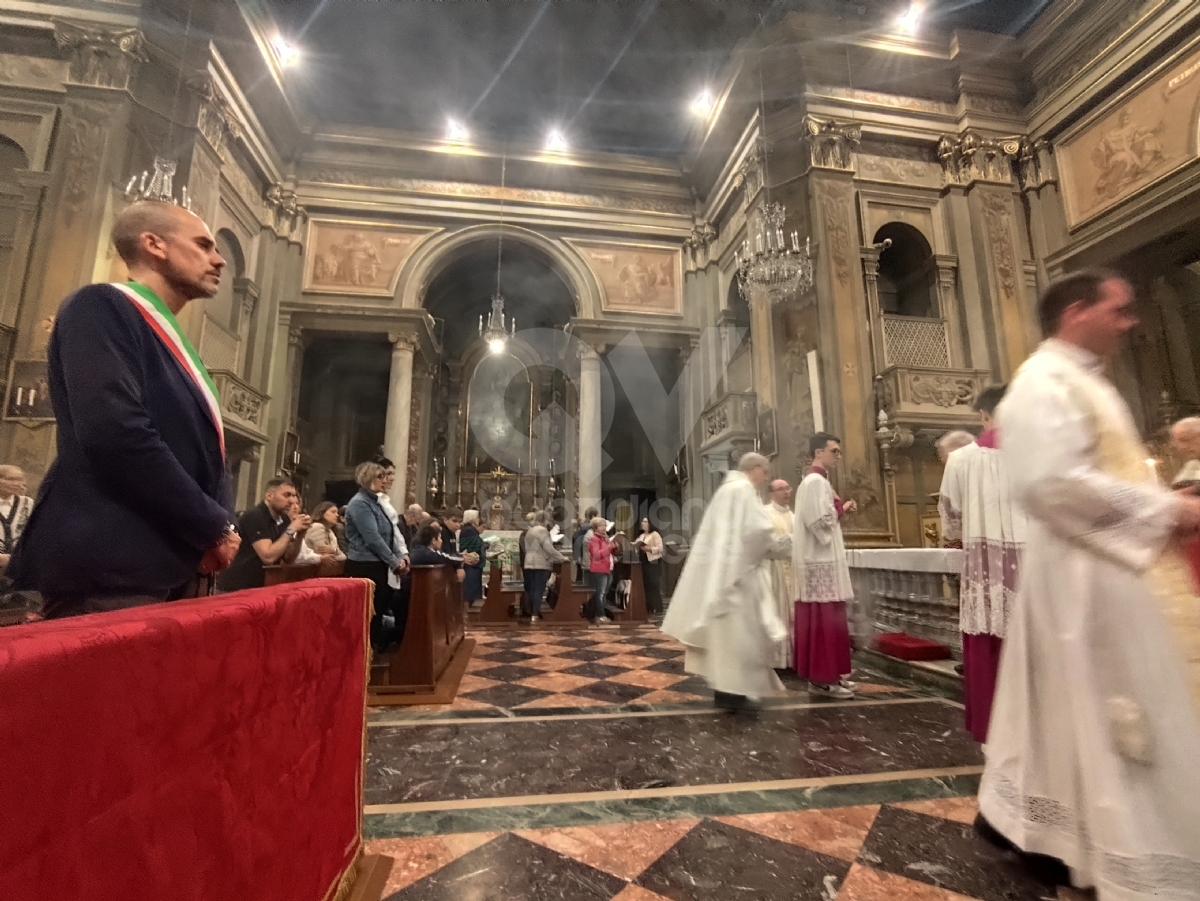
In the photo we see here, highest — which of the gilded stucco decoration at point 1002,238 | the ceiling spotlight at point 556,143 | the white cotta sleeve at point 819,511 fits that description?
the ceiling spotlight at point 556,143

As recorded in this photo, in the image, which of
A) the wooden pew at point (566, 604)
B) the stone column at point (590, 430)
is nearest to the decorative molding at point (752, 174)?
the stone column at point (590, 430)

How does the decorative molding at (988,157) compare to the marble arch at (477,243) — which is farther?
the marble arch at (477,243)

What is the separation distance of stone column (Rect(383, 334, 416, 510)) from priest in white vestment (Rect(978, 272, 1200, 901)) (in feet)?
35.6

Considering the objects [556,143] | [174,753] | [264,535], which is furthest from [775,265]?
[174,753]

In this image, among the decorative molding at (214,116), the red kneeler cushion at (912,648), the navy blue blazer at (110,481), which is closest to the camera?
the navy blue blazer at (110,481)

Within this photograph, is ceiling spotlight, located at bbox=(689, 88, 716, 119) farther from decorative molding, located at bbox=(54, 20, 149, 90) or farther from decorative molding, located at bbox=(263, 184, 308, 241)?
decorative molding, located at bbox=(54, 20, 149, 90)

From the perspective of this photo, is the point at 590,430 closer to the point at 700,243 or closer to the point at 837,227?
the point at 700,243

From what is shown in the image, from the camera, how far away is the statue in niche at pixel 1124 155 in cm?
730

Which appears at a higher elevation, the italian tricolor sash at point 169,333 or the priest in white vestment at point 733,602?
the italian tricolor sash at point 169,333

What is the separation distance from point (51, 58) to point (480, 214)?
6.38 m

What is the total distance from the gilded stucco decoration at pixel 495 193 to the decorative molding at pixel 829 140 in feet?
13.0

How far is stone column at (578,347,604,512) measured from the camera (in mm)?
11414

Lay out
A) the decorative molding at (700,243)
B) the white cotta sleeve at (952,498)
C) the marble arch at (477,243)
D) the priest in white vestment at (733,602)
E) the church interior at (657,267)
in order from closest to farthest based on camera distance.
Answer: the church interior at (657,267) → the white cotta sleeve at (952,498) → the priest in white vestment at (733,602) → the marble arch at (477,243) → the decorative molding at (700,243)

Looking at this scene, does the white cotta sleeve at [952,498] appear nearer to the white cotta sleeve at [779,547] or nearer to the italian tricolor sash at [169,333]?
the white cotta sleeve at [779,547]
